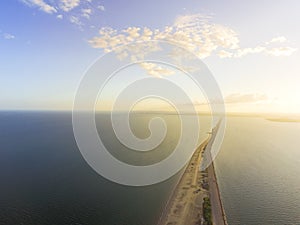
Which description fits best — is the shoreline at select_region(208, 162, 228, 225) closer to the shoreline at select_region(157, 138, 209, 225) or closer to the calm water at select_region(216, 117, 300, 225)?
the calm water at select_region(216, 117, 300, 225)

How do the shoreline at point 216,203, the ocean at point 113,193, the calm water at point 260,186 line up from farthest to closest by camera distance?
the calm water at point 260,186 → the ocean at point 113,193 → the shoreline at point 216,203

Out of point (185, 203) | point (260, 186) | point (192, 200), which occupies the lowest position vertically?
point (185, 203)

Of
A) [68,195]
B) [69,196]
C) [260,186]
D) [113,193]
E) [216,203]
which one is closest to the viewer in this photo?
[216,203]

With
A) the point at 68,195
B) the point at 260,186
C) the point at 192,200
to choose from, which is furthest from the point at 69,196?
the point at 260,186

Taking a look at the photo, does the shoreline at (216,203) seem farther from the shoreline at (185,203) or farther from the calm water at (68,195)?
the calm water at (68,195)

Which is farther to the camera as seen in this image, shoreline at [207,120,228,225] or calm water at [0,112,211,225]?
calm water at [0,112,211,225]

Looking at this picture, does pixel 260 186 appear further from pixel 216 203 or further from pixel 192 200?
pixel 192 200

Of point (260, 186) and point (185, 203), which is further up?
point (260, 186)

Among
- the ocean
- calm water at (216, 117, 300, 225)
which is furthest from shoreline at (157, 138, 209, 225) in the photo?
calm water at (216, 117, 300, 225)

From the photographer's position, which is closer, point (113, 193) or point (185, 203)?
point (185, 203)

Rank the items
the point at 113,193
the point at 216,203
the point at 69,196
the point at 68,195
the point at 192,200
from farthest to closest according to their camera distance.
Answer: the point at 113,193 → the point at 68,195 → the point at 69,196 → the point at 192,200 → the point at 216,203

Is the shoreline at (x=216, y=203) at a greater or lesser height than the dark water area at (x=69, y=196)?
greater

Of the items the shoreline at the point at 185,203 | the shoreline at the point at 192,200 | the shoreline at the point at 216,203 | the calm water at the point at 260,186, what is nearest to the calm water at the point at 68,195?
the shoreline at the point at 185,203
